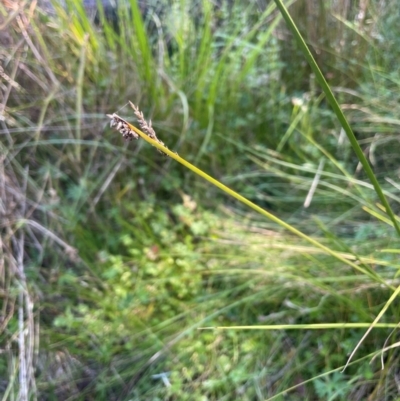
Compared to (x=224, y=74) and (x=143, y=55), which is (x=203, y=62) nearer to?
(x=224, y=74)

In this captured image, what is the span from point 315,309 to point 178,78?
2.78ft

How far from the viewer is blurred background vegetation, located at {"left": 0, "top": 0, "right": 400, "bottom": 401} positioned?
3.43 ft

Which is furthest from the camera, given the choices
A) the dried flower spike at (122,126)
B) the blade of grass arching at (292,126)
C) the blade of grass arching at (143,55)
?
the blade of grass arching at (292,126)

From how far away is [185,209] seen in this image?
1.30m

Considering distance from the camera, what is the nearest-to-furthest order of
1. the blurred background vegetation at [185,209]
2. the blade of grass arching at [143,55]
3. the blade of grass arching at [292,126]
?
the blurred background vegetation at [185,209] → the blade of grass arching at [143,55] → the blade of grass arching at [292,126]

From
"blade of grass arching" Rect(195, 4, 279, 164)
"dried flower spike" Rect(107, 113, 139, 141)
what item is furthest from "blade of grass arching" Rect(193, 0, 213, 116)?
"dried flower spike" Rect(107, 113, 139, 141)

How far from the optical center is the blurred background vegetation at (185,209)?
1.04m

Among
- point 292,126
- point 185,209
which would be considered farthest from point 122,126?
point 292,126

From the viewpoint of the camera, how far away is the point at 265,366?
103 centimetres

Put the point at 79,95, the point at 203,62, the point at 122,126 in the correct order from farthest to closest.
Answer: the point at 203,62, the point at 79,95, the point at 122,126

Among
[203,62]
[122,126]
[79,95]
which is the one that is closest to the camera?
[122,126]

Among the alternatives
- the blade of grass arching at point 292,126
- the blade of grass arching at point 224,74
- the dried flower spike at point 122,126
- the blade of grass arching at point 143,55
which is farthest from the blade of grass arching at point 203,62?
the dried flower spike at point 122,126

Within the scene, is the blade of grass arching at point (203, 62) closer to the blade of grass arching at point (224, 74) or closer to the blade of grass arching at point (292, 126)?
the blade of grass arching at point (224, 74)

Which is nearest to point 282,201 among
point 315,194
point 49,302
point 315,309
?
point 315,194
